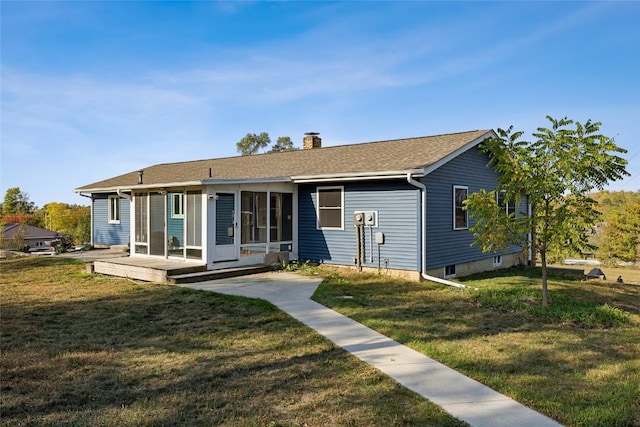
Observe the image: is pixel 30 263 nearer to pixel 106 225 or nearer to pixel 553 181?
pixel 106 225

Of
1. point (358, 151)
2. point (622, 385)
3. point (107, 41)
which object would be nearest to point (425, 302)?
point (622, 385)

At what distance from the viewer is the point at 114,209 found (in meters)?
18.5

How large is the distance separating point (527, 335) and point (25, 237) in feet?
80.8

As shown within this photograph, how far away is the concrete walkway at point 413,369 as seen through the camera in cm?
348

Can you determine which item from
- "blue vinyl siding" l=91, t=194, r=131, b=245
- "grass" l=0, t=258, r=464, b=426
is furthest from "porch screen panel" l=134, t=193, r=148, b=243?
"blue vinyl siding" l=91, t=194, r=131, b=245

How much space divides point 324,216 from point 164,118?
8.37 metres

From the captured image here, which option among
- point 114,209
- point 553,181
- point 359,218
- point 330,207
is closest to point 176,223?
point 330,207

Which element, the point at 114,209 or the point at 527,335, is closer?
the point at 527,335

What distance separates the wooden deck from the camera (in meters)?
10.2

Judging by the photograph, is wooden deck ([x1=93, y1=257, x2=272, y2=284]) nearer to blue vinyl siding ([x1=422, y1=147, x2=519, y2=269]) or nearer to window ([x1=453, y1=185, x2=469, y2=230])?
blue vinyl siding ([x1=422, y1=147, x2=519, y2=269])

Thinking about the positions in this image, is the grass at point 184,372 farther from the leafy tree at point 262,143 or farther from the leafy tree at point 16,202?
the leafy tree at point 16,202

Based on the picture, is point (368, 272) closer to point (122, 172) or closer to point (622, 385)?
point (622, 385)

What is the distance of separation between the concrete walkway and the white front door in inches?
103

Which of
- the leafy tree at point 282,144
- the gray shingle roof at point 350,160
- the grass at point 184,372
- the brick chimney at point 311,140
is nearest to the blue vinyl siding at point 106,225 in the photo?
the gray shingle roof at point 350,160
